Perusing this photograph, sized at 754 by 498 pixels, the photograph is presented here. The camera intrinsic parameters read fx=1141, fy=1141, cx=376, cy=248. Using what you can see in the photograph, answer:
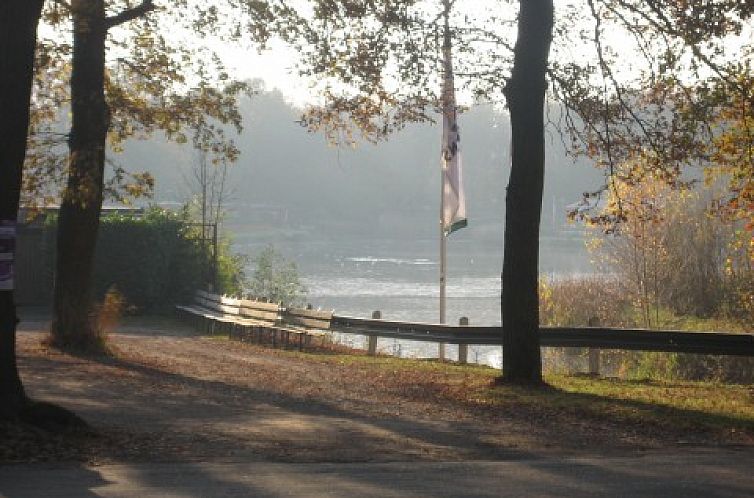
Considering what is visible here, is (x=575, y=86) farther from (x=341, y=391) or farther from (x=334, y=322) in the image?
(x=334, y=322)

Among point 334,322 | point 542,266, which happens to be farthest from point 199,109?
point 542,266

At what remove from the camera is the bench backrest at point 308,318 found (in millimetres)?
23250

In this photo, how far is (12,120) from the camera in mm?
9633

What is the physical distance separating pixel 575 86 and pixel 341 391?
5.39m

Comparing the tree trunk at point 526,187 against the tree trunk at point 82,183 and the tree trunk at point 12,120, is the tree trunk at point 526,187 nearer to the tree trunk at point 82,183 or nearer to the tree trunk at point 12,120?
the tree trunk at point 82,183

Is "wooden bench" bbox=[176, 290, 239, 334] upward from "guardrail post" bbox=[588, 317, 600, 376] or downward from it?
upward

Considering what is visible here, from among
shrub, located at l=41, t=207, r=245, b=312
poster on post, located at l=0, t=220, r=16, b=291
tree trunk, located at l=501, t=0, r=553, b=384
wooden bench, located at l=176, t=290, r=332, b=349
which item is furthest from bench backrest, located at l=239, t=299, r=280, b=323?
poster on post, located at l=0, t=220, r=16, b=291

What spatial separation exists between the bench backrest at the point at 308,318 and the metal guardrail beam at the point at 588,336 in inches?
12.4

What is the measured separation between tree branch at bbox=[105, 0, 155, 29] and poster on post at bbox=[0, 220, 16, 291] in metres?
9.33

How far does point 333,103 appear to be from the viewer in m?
17.8

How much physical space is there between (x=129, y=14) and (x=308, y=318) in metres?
7.97

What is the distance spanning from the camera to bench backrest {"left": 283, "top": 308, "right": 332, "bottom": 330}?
23250 mm

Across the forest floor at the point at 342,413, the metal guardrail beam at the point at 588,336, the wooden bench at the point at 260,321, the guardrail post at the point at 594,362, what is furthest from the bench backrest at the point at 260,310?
the guardrail post at the point at 594,362

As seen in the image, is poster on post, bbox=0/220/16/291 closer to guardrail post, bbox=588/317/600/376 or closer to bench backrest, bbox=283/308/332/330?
guardrail post, bbox=588/317/600/376
